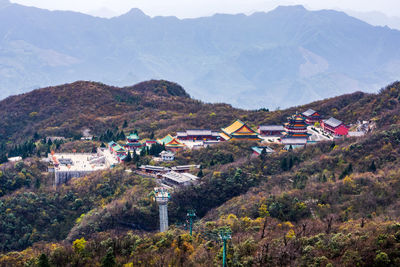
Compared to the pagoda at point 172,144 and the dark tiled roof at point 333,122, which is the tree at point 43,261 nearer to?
the pagoda at point 172,144

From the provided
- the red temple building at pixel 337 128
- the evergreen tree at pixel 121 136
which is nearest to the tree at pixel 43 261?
the evergreen tree at pixel 121 136

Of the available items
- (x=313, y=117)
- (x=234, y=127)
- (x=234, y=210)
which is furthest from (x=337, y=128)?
(x=234, y=210)

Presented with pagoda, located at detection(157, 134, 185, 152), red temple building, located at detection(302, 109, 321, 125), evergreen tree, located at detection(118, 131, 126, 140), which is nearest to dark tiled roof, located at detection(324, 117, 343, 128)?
red temple building, located at detection(302, 109, 321, 125)

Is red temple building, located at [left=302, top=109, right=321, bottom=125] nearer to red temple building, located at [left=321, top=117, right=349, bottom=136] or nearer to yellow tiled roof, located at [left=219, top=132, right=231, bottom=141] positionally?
red temple building, located at [left=321, top=117, right=349, bottom=136]

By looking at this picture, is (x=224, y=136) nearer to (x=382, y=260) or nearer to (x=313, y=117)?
(x=313, y=117)

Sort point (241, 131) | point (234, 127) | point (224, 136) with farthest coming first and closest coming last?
point (224, 136) → point (234, 127) → point (241, 131)
